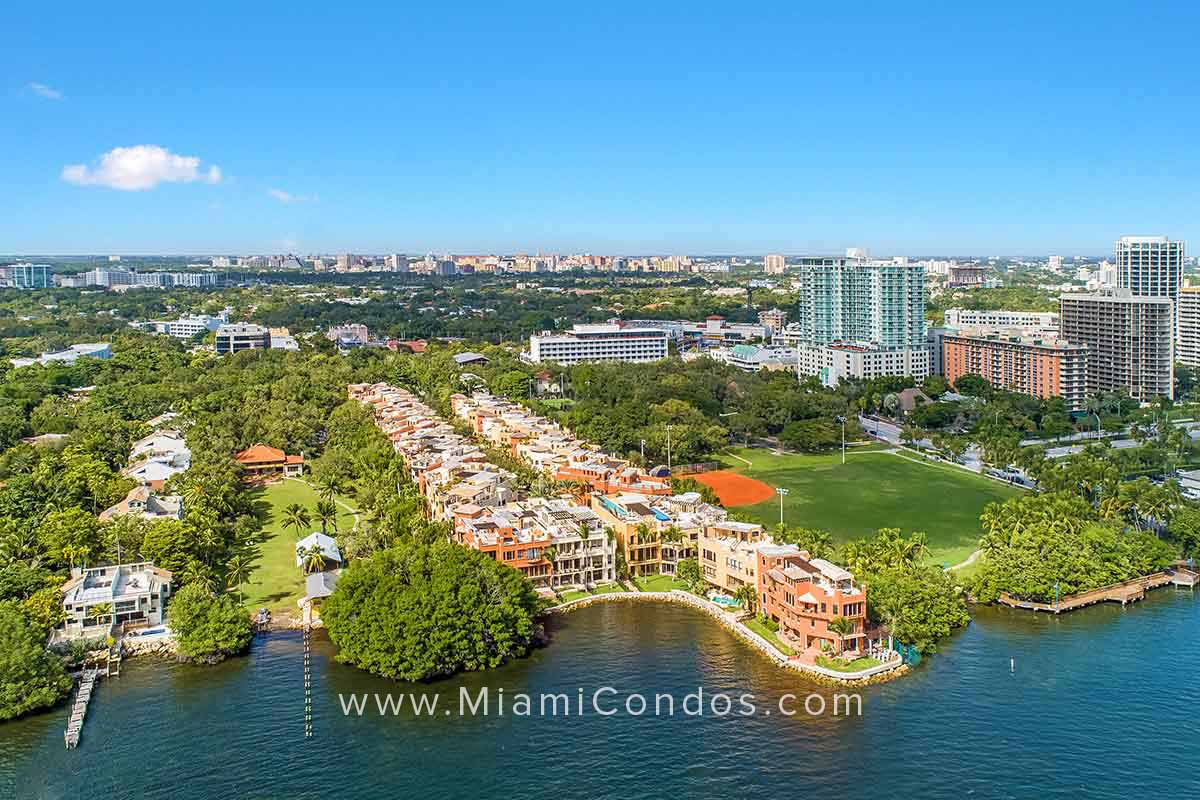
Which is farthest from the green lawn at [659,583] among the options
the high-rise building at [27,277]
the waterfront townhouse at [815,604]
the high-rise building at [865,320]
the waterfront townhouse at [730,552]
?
the high-rise building at [27,277]

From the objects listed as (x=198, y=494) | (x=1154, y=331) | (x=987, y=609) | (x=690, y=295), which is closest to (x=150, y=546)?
(x=198, y=494)

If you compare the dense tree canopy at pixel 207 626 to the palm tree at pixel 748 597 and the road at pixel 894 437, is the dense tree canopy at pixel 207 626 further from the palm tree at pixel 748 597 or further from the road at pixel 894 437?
the road at pixel 894 437

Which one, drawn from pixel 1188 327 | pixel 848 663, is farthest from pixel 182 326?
pixel 848 663

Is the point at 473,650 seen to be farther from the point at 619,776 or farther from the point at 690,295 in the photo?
the point at 690,295

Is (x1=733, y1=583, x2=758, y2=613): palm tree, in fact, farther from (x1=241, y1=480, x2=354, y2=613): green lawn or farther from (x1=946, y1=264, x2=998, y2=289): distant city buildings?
(x1=946, y1=264, x2=998, y2=289): distant city buildings

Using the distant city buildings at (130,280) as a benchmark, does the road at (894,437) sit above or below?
below

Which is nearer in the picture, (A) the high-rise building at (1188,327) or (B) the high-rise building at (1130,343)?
(B) the high-rise building at (1130,343)

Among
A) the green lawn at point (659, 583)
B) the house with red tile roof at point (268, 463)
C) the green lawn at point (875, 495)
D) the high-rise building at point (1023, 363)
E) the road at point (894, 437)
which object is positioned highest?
the high-rise building at point (1023, 363)

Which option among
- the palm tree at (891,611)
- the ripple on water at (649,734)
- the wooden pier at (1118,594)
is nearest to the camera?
the ripple on water at (649,734)
